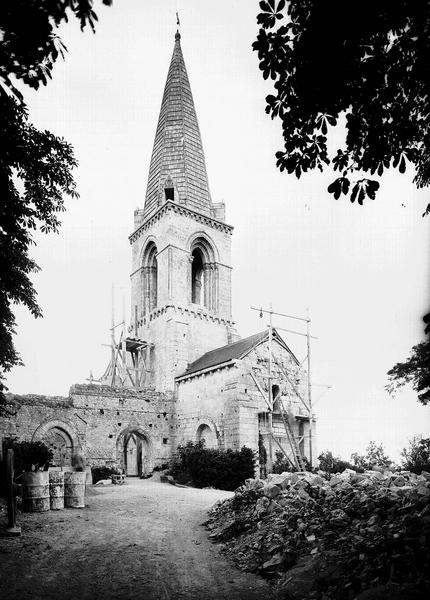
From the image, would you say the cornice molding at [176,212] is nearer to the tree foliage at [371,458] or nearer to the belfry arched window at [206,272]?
the belfry arched window at [206,272]

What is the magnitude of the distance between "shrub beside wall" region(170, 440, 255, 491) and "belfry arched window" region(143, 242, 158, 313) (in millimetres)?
12046

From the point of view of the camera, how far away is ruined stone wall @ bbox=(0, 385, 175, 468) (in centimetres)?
2052

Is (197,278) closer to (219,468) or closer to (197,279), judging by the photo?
(197,279)

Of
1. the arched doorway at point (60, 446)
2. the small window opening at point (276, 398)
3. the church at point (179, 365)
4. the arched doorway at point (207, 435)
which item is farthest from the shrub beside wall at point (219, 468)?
the arched doorway at point (60, 446)

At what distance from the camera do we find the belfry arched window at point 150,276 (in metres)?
29.7

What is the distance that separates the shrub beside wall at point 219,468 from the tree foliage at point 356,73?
595 inches

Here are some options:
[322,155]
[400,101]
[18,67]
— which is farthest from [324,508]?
[18,67]

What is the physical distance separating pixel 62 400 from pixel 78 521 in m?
12.3

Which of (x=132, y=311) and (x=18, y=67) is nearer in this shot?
(x=18, y=67)

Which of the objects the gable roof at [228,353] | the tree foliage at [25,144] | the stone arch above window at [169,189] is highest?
the stone arch above window at [169,189]

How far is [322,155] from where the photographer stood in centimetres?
529

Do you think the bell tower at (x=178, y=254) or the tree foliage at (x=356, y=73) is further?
the bell tower at (x=178, y=254)

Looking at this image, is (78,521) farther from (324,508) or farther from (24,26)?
(24,26)

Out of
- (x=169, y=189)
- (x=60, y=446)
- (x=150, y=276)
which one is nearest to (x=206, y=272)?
(x=150, y=276)
